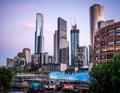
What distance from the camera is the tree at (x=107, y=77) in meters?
43.4

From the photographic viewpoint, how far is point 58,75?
10975 cm

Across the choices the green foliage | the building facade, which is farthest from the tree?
the building facade

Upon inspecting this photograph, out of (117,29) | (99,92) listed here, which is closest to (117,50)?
(117,29)

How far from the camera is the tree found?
43.4 m

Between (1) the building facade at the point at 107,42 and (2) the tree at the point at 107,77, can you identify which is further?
(1) the building facade at the point at 107,42

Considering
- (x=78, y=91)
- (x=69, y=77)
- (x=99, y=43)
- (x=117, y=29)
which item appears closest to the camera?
(x=78, y=91)

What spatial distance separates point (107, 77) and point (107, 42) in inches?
3115

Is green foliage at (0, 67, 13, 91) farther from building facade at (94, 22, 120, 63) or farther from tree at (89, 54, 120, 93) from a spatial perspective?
building facade at (94, 22, 120, 63)

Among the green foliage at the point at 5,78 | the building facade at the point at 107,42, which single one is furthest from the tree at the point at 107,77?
the building facade at the point at 107,42

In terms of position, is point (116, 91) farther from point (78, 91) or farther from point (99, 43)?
point (99, 43)

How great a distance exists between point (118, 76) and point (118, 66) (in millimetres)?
2045

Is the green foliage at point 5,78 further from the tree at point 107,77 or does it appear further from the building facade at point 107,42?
the building facade at point 107,42

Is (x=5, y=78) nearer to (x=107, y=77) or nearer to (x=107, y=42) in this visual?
(x=107, y=77)

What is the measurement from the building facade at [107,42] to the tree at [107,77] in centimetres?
7122
